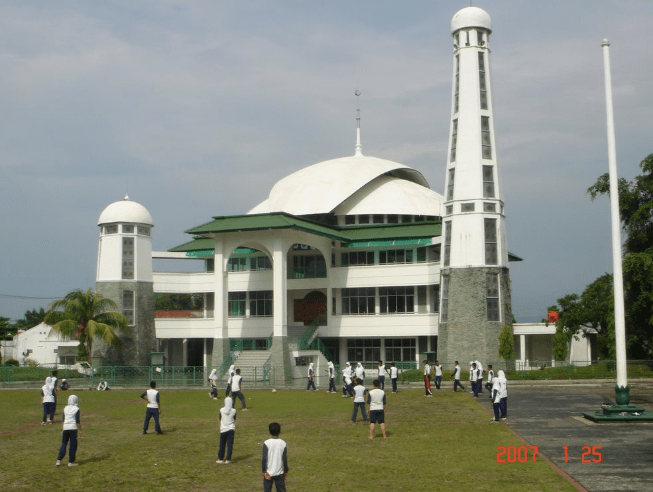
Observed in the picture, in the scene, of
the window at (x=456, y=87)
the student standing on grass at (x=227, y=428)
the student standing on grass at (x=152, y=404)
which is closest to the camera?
the student standing on grass at (x=227, y=428)

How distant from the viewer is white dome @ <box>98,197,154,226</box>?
59000 mm

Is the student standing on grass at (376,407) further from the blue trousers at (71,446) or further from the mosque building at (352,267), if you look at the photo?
the mosque building at (352,267)

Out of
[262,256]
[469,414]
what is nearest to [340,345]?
[262,256]

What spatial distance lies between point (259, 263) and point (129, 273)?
31.6 ft

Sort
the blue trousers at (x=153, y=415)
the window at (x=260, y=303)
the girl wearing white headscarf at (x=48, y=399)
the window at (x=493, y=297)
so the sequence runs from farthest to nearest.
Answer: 1. the window at (x=260, y=303)
2. the window at (x=493, y=297)
3. the girl wearing white headscarf at (x=48, y=399)
4. the blue trousers at (x=153, y=415)

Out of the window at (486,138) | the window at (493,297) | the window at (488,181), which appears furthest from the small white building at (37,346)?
the window at (486,138)

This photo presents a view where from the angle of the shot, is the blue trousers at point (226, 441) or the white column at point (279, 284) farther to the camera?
the white column at point (279, 284)

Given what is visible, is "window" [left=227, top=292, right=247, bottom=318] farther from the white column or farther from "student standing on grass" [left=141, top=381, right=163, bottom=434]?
"student standing on grass" [left=141, top=381, right=163, bottom=434]

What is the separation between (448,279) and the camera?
51125 mm

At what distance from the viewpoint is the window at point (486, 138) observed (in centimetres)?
5153

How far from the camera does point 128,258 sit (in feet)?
192

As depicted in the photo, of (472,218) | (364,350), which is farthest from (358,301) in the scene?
(472,218)

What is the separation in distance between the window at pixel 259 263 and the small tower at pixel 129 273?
25.2ft

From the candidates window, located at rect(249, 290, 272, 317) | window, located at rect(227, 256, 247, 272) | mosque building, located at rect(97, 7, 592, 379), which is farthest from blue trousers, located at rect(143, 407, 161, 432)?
window, located at rect(227, 256, 247, 272)
